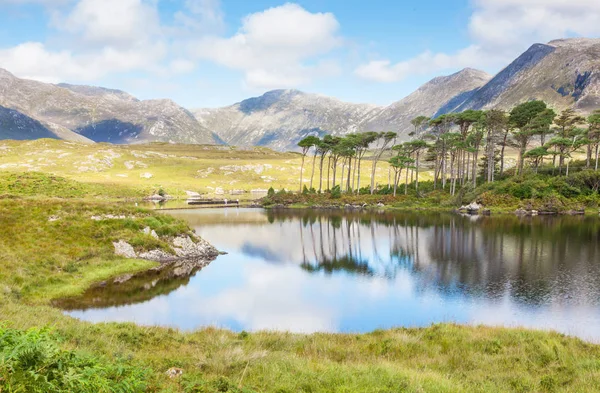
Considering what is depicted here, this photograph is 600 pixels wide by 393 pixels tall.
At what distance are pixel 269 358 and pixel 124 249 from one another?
27.9 metres

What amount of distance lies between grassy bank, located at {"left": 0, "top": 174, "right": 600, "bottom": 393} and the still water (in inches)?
182

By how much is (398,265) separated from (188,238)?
22.9 m

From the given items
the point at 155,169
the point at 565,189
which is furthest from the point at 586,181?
the point at 155,169

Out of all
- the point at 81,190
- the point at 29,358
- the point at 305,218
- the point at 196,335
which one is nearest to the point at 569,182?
the point at 305,218

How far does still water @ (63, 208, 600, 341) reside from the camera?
2278 cm

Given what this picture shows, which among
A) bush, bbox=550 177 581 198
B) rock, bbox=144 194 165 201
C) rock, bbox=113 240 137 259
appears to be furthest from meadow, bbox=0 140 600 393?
rock, bbox=144 194 165 201

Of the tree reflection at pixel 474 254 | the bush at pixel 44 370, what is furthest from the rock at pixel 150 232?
the bush at pixel 44 370

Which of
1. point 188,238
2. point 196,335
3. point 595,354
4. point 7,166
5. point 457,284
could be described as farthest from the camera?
point 7,166

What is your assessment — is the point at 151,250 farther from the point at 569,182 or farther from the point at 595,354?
the point at 569,182

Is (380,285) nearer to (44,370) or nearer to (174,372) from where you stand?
(174,372)

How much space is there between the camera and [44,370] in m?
6.48

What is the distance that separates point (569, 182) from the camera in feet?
269

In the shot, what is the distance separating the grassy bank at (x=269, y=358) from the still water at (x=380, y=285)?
15.1 feet

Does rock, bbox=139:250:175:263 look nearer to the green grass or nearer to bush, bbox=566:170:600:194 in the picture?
bush, bbox=566:170:600:194
